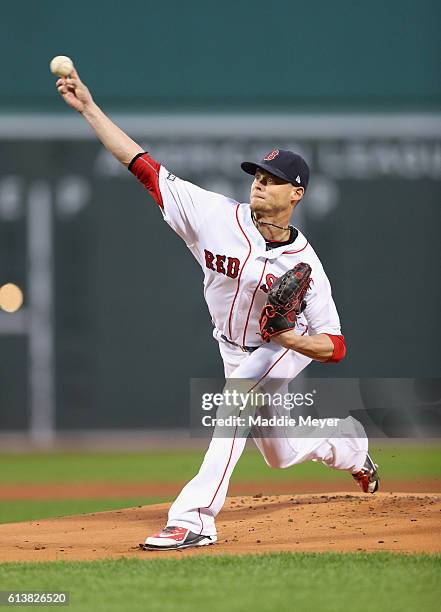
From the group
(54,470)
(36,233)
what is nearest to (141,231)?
(36,233)

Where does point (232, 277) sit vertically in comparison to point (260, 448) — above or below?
above

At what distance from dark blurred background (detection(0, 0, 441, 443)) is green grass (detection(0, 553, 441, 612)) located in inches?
184

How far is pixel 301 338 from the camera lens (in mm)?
3678

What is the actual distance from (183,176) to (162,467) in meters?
2.33

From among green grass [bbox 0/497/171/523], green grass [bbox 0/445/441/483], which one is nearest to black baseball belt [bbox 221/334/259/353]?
green grass [bbox 0/497/171/523]

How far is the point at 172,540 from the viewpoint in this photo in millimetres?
3592

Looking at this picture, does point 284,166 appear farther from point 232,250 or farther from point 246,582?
→ point 246,582

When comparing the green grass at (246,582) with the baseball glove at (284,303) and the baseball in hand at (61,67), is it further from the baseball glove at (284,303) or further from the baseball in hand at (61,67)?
the baseball in hand at (61,67)

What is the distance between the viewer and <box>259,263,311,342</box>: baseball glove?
11.8ft

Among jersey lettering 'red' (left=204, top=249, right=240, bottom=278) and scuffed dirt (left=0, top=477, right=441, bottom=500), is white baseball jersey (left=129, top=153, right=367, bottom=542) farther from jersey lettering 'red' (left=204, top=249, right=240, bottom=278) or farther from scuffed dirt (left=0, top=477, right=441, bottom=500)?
scuffed dirt (left=0, top=477, right=441, bottom=500)

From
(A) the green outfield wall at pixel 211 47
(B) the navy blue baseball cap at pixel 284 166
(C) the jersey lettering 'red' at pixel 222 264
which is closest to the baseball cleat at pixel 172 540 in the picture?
(C) the jersey lettering 'red' at pixel 222 264

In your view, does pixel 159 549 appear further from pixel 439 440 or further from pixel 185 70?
pixel 185 70

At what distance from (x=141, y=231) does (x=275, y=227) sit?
178 inches

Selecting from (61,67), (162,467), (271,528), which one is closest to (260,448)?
(271,528)
